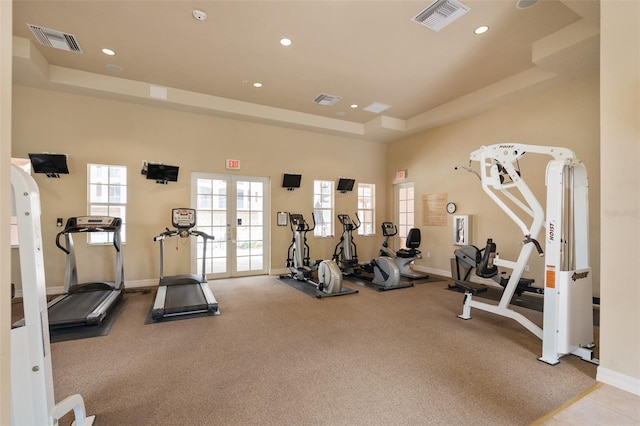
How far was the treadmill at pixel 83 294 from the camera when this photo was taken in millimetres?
3791

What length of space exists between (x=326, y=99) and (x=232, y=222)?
11.0 ft

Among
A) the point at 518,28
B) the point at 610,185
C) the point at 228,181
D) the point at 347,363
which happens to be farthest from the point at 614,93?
the point at 228,181

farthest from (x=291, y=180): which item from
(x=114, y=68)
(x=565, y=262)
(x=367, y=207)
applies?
(x=565, y=262)

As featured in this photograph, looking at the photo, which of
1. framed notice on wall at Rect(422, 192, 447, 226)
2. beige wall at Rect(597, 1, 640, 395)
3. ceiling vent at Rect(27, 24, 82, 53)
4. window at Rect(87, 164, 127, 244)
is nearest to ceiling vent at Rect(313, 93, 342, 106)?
framed notice on wall at Rect(422, 192, 447, 226)

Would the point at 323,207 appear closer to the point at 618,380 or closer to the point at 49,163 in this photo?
the point at 49,163

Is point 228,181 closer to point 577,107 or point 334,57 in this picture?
point 334,57

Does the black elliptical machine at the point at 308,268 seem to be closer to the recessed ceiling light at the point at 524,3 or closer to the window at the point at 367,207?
the window at the point at 367,207

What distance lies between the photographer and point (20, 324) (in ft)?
5.32

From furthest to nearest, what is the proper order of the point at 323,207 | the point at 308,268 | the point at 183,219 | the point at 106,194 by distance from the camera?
the point at 323,207
the point at 308,268
the point at 106,194
the point at 183,219

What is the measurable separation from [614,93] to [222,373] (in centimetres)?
414

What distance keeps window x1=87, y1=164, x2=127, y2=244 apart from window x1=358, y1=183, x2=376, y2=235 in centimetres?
555

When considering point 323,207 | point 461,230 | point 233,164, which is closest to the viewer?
point 461,230

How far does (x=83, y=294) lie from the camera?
474 centimetres

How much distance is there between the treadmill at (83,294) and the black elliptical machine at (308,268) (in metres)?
3.13
